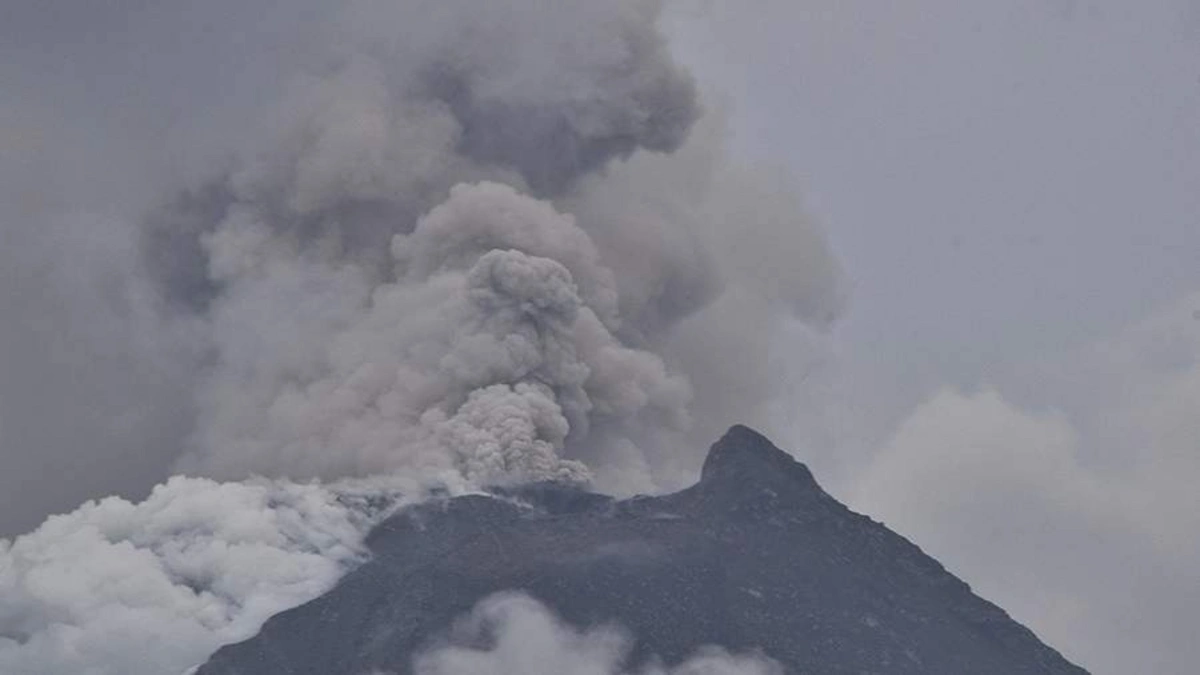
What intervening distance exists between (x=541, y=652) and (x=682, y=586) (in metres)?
5.90

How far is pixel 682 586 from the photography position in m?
122

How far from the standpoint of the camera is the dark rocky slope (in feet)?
389

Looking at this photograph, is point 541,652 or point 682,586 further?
point 682,586

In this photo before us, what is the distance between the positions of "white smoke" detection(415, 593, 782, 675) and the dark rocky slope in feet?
1.67

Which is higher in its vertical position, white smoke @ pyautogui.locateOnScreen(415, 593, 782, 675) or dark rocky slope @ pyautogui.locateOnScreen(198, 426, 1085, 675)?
dark rocky slope @ pyautogui.locateOnScreen(198, 426, 1085, 675)

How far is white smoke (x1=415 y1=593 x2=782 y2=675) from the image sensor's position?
118 m

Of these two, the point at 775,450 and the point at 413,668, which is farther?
the point at 775,450

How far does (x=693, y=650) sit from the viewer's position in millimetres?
119000

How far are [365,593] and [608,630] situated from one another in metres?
8.22

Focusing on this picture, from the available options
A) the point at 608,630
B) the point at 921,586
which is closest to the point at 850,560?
the point at 921,586

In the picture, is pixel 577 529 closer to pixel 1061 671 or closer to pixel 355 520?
pixel 355 520

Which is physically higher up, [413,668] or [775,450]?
[775,450]

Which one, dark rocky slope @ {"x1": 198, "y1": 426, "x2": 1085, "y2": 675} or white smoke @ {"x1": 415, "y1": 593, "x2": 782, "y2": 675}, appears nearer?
white smoke @ {"x1": 415, "y1": 593, "x2": 782, "y2": 675}

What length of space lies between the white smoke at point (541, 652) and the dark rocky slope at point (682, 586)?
1.67ft
